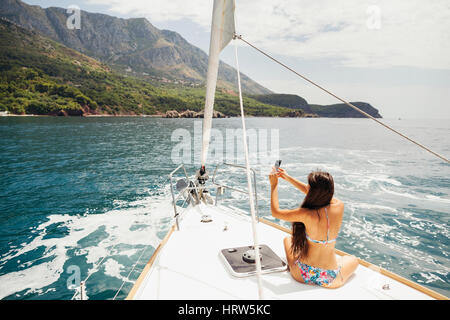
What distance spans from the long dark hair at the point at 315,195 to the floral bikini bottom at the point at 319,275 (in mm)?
250

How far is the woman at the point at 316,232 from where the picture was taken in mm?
2262

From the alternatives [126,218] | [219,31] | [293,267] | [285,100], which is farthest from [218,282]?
[285,100]

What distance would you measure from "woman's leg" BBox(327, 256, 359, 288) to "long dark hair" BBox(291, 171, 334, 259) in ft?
1.81

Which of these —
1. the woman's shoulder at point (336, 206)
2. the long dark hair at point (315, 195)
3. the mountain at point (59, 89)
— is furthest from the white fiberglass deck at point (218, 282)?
the mountain at point (59, 89)

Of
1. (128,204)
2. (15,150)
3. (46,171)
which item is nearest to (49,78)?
(15,150)

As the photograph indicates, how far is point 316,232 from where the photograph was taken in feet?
7.70

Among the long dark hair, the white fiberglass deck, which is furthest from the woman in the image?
the white fiberglass deck

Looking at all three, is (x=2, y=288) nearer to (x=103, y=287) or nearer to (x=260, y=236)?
(x=103, y=287)

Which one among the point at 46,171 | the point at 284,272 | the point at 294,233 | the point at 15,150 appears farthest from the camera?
the point at 15,150

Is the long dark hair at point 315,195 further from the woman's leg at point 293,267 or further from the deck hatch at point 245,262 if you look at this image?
the deck hatch at point 245,262

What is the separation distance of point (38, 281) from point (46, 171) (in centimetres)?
1158

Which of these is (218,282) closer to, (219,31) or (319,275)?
(319,275)

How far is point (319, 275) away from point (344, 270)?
1.20 ft

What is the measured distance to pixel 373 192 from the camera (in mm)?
11062
